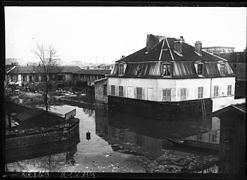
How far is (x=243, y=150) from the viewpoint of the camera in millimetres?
2432

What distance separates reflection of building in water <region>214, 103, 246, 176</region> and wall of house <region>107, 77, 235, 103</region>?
0.56 ft

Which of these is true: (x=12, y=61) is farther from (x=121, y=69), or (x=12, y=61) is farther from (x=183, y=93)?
(x=183, y=93)

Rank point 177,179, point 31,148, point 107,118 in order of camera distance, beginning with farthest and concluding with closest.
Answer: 1. point 107,118
2. point 31,148
3. point 177,179

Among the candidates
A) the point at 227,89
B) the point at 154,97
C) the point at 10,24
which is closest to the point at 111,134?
the point at 154,97

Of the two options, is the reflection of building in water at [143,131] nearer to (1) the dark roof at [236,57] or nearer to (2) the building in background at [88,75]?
(2) the building in background at [88,75]

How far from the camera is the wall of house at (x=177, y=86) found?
2.56m

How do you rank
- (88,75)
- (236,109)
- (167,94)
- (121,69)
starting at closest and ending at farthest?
1. (236,109)
2. (167,94)
3. (121,69)
4. (88,75)

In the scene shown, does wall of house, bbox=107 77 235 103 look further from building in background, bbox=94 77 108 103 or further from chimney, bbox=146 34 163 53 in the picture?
chimney, bbox=146 34 163 53

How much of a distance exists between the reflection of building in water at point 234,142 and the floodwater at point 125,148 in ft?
0.39

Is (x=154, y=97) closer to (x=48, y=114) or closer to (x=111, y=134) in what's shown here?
(x=111, y=134)

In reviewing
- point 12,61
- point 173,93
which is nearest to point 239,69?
point 173,93

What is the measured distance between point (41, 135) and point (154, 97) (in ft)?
4.89

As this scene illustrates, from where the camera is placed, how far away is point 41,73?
2.65 meters

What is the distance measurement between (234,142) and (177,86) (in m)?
0.93
